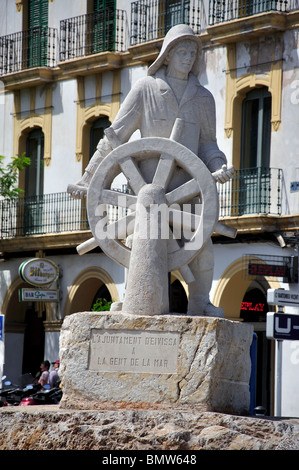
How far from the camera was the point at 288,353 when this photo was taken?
24594 mm

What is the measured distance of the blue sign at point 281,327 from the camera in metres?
16.4

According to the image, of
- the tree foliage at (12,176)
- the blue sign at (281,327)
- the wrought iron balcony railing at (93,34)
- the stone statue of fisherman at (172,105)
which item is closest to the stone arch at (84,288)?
the tree foliage at (12,176)

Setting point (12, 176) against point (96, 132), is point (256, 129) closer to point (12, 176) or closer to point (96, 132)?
point (96, 132)

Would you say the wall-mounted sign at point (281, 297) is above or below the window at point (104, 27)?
below

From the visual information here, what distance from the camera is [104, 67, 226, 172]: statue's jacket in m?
12.1

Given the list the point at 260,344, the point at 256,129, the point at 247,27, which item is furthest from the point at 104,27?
the point at 260,344

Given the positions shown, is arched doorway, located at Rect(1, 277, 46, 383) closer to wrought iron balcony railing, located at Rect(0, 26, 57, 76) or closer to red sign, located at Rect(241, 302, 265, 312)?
wrought iron balcony railing, located at Rect(0, 26, 57, 76)

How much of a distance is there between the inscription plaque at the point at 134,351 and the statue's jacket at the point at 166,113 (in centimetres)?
193

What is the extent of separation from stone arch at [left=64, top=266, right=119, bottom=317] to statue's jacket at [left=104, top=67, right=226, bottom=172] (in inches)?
647

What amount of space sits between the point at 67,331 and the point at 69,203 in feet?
58.4

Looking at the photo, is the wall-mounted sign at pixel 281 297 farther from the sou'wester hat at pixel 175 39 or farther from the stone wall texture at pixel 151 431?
the stone wall texture at pixel 151 431

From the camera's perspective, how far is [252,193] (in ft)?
83.0

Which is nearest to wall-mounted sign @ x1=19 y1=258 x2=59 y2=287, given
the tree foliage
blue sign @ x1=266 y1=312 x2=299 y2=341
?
the tree foliage

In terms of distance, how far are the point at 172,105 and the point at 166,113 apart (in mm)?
95
